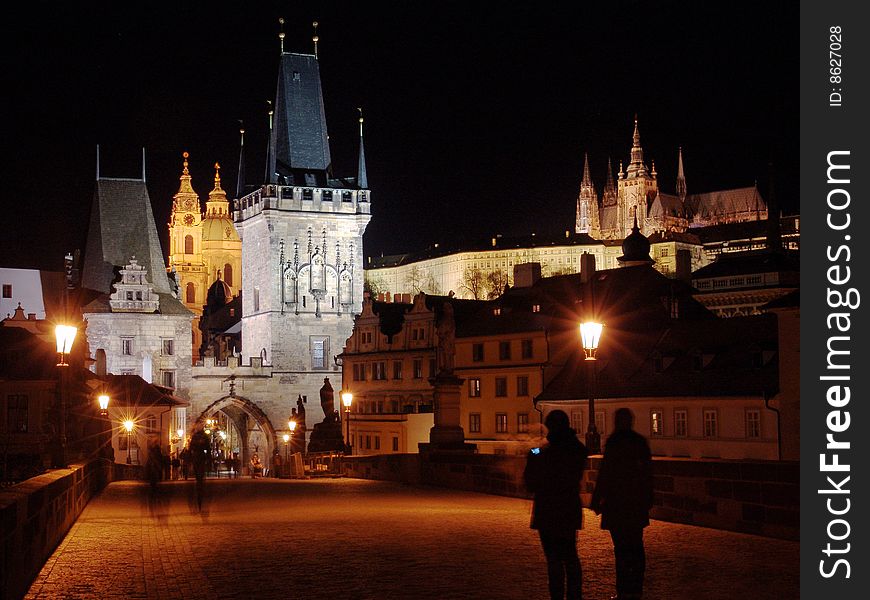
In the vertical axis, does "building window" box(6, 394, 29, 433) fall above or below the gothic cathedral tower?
below

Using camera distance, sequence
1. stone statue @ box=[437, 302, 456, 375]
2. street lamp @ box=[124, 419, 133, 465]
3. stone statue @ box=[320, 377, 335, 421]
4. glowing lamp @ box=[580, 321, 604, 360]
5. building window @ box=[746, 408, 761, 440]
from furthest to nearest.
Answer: street lamp @ box=[124, 419, 133, 465], stone statue @ box=[320, 377, 335, 421], building window @ box=[746, 408, 761, 440], stone statue @ box=[437, 302, 456, 375], glowing lamp @ box=[580, 321, 604, 360]

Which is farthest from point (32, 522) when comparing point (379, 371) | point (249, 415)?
point (249, 415)

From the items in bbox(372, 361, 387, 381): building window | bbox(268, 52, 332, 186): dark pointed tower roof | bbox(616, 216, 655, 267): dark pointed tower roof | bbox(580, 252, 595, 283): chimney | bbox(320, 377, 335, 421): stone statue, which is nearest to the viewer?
bbox(320, 377, 335, 421): stone statue

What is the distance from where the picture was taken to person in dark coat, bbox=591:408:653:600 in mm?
11797

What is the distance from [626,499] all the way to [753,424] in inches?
1346

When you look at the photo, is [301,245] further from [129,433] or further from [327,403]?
[327,403]

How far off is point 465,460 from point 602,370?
25323 mm

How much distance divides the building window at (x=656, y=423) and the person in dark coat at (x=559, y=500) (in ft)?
123

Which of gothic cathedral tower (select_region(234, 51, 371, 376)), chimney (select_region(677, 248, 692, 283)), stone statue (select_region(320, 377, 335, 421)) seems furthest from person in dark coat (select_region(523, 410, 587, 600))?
chimney (select_region(677, 248, 692, 283))

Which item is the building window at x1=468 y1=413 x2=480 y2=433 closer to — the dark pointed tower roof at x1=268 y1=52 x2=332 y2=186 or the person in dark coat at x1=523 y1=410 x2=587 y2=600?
the dark pointed tower roof at x1=268 y1=52 x2=332 y2=186

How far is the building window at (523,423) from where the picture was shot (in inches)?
2363

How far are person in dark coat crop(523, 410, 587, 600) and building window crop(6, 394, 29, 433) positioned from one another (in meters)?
46.9

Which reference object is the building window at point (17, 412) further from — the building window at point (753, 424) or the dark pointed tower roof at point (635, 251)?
the dark pointed tower roof at point (635, 251)
